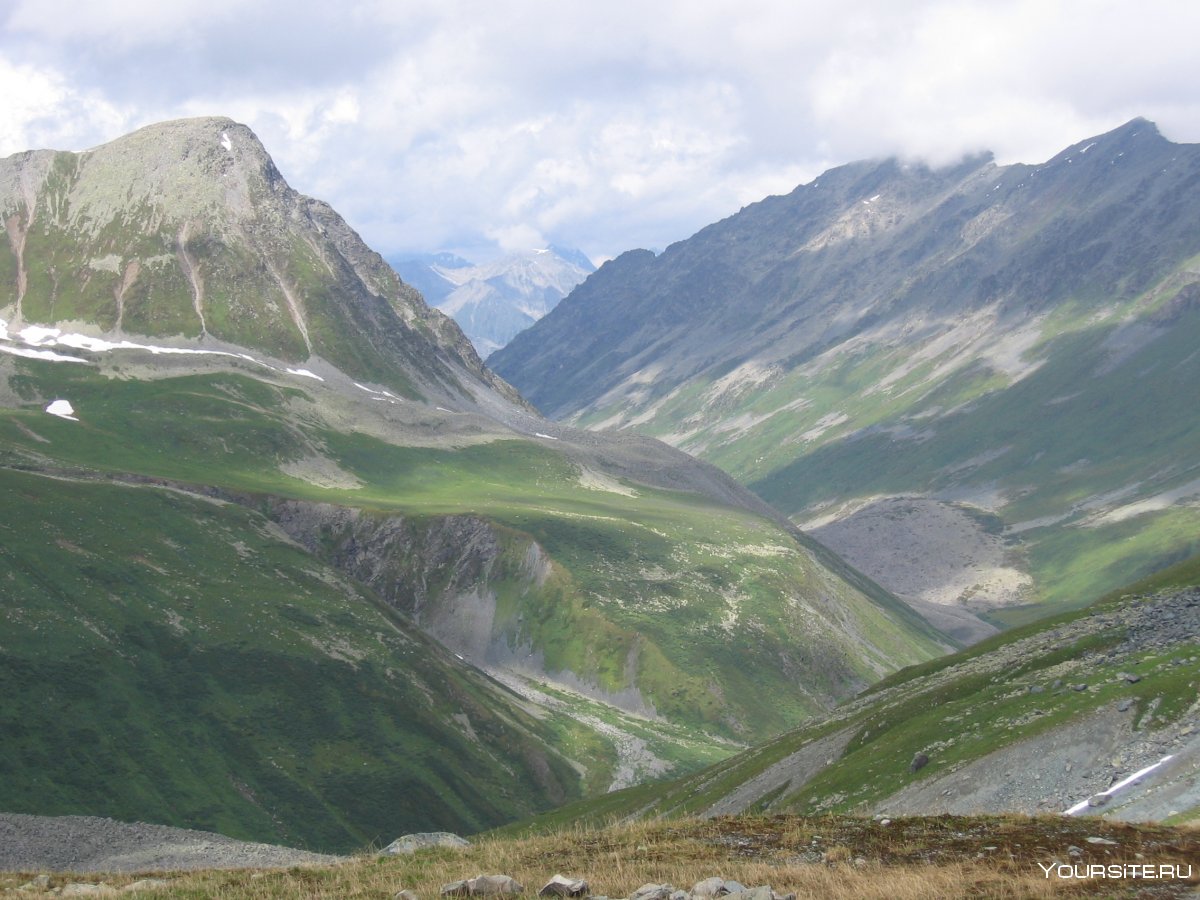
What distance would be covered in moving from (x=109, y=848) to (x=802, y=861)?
206ft

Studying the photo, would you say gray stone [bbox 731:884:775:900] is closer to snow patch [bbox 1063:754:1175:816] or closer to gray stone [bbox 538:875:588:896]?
gray stone [bbox 538:875:588:896]

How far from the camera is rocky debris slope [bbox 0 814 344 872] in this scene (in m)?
70.6

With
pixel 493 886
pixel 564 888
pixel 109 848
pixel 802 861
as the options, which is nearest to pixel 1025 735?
pixel 802 861

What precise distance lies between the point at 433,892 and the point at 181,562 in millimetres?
131660

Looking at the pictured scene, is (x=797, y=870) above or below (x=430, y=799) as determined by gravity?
above

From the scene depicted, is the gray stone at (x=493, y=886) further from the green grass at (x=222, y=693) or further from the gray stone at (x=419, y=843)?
the green grass at (x=222, y=693)

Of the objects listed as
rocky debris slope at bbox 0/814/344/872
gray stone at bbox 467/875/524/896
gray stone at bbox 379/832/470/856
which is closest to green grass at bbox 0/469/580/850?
rocky debris slope at bbox 0/814/344/872

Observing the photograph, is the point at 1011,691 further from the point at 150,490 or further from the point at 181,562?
the point at 150,490

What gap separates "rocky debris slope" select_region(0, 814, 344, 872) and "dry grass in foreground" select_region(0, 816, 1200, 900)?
3403cm

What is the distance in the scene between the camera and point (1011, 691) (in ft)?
231

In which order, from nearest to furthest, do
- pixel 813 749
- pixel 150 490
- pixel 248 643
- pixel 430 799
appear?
pixel 813 749 → pixel 430 799 → pixel 248 643 → pixel 150 490

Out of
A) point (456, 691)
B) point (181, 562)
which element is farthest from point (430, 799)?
point (181, 562)

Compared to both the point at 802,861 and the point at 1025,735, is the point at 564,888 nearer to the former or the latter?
the point at 802,861

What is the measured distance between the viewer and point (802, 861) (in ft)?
102
